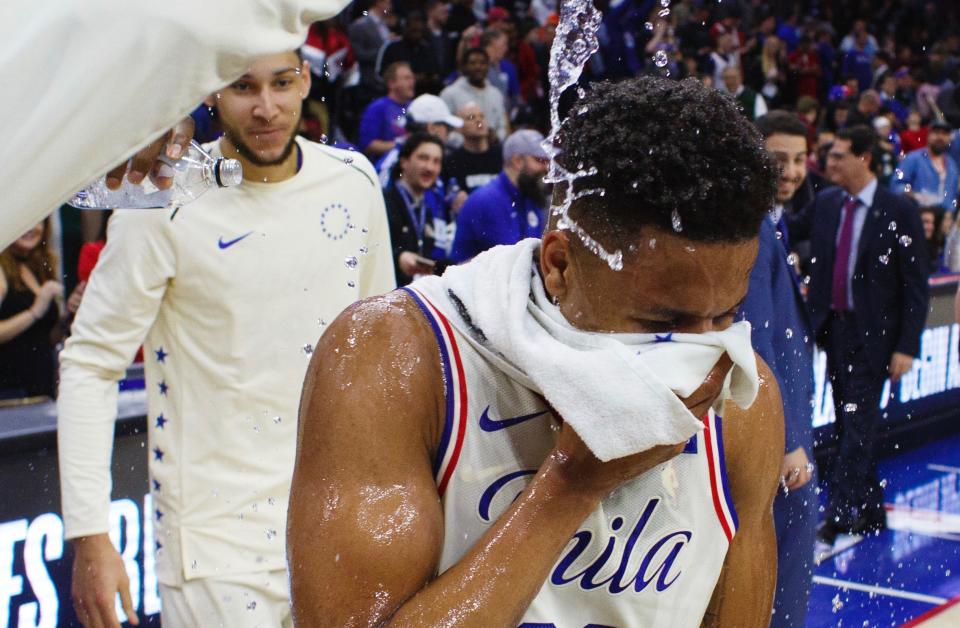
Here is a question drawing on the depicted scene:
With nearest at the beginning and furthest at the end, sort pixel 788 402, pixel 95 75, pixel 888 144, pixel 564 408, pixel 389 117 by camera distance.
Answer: pixel 95 75 < pixel 564 408 < pixel 788 402 < pixel 389 117 < pixel 888 144

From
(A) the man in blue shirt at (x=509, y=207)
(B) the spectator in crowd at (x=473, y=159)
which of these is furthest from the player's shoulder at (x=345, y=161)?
(B) the spectator in crowd at (x=473, y=159)

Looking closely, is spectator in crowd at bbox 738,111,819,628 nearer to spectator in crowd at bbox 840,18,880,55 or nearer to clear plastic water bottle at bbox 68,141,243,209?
clear plastic water bottle at bbox 68,141,243,209

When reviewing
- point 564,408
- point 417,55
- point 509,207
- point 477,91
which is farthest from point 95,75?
point 417,55

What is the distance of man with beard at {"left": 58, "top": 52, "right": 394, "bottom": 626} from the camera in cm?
292

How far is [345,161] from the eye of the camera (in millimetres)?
3252

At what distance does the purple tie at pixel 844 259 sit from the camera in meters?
6.73

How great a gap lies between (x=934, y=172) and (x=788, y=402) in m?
8.81

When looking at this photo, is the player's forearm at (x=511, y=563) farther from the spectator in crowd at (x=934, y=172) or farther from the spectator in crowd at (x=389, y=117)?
the spectator in crowd at (x=934, y=172)

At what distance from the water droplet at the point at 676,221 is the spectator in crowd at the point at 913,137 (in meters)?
12.4

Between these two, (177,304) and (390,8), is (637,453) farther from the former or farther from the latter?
(390,8)

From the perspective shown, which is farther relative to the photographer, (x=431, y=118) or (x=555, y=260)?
(x=431, y=118)

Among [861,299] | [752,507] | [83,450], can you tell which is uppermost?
[752,507]

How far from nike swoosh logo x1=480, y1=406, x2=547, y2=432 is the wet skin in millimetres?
62

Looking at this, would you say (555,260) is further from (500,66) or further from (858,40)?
A: (858,40)
